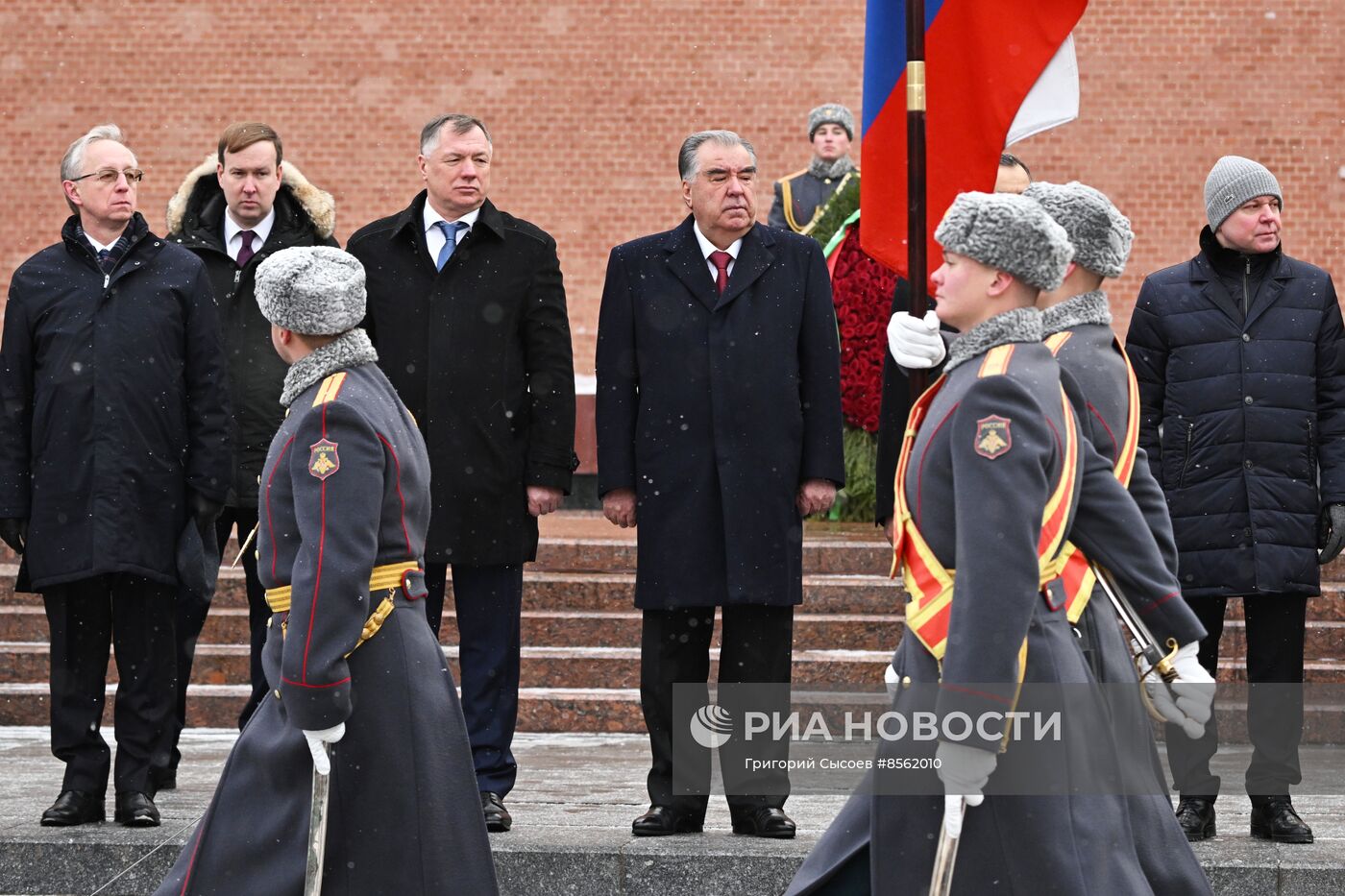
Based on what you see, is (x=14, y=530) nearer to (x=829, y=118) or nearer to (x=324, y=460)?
(x=324, y=460)

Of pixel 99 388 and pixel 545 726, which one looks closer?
pixel 99 388

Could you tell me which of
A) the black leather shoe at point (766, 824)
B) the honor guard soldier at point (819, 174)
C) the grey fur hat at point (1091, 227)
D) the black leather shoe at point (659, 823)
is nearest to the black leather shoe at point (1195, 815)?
the black leather shoe at point (766, 824)

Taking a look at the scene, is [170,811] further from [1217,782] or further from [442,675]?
[1217,782]

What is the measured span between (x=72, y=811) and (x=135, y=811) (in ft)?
0.64

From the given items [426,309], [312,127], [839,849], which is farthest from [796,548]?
[312,127]

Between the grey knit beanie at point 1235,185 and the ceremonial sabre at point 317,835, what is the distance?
10.7 feet

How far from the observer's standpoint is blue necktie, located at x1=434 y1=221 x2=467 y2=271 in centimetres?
609

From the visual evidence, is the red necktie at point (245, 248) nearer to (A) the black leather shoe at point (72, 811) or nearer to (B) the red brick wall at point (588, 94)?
(A) the black leather shoe at point (72, 811)

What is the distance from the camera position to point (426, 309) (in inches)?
237

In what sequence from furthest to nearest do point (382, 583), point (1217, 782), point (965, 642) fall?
1. point (1217, 782)
2. point (382, 583)
3. point (965, 642)

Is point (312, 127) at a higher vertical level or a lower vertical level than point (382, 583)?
higher

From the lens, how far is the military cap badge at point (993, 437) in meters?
3.35

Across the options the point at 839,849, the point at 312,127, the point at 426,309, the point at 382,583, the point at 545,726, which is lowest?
the point at 545,726

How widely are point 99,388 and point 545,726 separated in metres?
2.80
